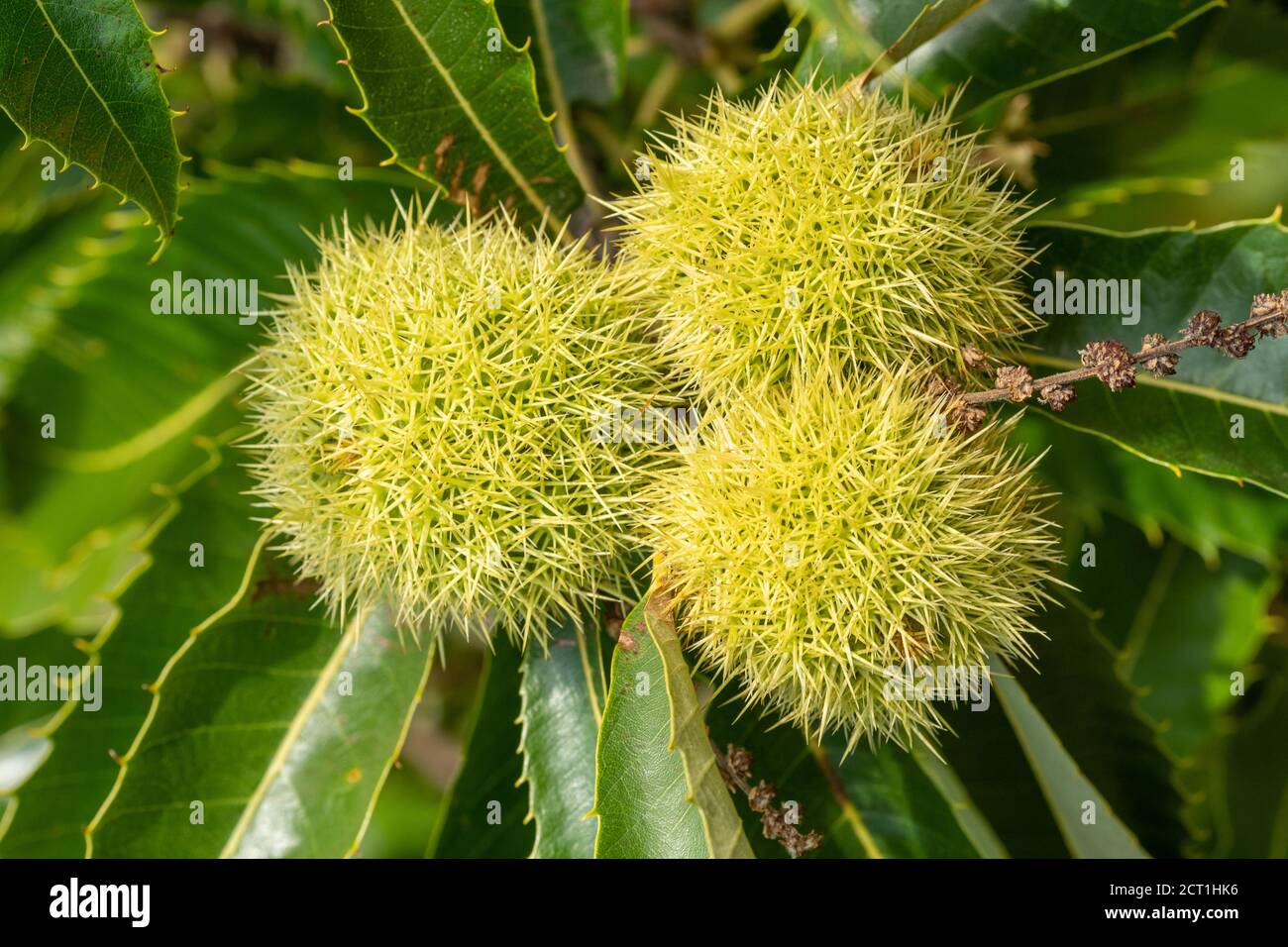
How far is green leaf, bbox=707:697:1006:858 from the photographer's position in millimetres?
1398

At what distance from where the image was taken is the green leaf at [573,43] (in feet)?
4.88

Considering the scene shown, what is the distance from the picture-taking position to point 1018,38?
1.35m

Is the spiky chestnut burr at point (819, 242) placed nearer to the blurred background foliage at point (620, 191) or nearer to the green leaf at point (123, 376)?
the blurred background foliage at point (620, 191)

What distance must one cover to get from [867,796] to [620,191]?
3.35 feet

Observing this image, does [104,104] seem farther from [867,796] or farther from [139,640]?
[867,796]

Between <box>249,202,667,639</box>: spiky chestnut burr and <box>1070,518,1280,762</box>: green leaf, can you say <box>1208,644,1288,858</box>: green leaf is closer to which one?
<box>1070,518,1280,762</box>: green leaf

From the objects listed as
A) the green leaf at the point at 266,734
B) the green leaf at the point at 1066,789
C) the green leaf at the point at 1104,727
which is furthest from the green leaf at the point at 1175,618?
the green leaf at the point at 266,734

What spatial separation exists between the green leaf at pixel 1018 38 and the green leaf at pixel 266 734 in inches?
41.5

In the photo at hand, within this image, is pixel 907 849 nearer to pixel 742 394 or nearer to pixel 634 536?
pixel 634 536

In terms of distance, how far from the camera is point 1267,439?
126 cm

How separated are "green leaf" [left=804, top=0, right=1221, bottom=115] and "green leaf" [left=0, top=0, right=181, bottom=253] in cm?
81

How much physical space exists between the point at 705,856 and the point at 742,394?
19.6 inches

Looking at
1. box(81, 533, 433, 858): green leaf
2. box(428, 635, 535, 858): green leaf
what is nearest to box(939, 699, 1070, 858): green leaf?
box(428, 635, 535, 858): green leaf

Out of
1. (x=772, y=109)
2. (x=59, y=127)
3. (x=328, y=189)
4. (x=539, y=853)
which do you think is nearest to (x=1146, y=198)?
(x=772, y=109)
